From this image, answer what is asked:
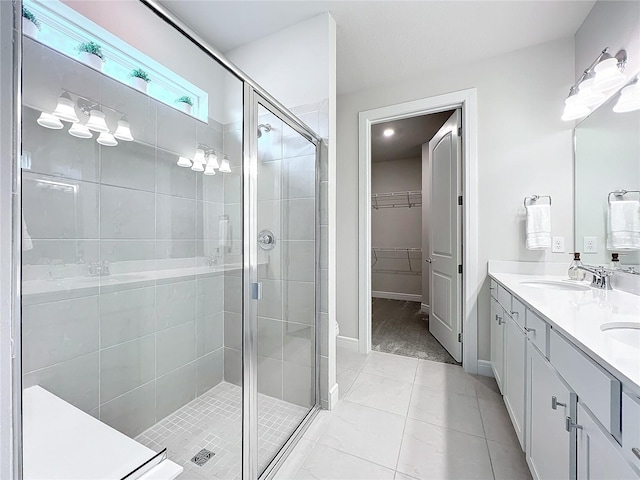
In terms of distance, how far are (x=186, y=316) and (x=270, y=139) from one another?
1267 mm

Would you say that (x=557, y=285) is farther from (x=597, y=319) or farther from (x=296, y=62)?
(x=296, y=62)

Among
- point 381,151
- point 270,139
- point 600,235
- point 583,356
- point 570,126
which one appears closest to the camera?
point 583,356

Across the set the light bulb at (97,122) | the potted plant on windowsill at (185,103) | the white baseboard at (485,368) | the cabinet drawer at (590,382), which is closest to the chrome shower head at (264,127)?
the potted plant on windowsill at (185,103)

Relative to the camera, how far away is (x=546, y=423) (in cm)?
107

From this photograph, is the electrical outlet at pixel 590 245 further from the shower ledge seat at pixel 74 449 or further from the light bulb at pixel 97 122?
the light bulb at pixel 97 122

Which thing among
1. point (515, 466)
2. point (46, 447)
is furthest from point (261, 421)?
point (515, 466)

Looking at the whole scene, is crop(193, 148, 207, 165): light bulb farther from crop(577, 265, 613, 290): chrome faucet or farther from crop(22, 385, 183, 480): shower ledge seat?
crop(577, 265, 613, 290): chrome faucet

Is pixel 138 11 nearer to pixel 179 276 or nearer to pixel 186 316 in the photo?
pixel 179 276

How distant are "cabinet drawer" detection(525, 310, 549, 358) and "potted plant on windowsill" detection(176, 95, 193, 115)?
7.41 feet

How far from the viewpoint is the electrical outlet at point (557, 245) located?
82.1 inches

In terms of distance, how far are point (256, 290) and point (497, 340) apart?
1.77 metres

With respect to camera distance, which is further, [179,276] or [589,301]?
[179,276]

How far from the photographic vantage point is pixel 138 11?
5.24 feet

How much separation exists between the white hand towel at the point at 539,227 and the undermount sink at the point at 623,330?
1178 millimetres
